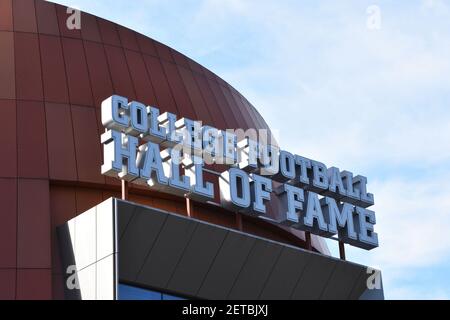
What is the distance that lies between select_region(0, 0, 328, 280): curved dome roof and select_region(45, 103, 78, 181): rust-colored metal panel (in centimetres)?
3

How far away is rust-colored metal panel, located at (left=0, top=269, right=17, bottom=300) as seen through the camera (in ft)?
90.4

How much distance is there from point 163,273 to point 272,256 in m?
3.43

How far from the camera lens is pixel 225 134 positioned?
32938 millimetres

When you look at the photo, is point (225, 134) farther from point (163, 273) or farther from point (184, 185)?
point (163, 273)

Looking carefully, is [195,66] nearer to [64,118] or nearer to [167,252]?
[64,118]

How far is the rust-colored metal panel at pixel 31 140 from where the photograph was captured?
30.0 m

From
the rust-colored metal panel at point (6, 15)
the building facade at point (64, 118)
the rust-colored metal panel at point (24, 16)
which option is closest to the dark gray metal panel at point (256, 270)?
the building facade at point (64, 118)

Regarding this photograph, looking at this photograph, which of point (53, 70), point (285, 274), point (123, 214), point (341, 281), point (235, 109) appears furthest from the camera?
point (235, 109)

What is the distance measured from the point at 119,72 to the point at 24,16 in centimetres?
321

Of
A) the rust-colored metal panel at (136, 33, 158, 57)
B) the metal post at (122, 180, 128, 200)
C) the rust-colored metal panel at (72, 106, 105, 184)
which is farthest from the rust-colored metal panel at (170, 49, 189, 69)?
the metal post at (122, 180, 128, 200)

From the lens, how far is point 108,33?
35.3m

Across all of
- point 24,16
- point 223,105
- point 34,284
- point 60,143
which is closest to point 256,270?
point 60,143

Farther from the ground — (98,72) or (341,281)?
(98,72)

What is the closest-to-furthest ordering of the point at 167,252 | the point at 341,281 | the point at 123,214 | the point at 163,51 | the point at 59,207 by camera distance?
the point at 123,214
the point at 167,252
the point at 59,207
the point at 341,281
the point at 163,51
